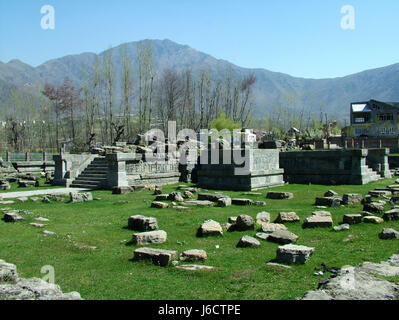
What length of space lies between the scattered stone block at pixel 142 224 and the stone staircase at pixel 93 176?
974 centimetres

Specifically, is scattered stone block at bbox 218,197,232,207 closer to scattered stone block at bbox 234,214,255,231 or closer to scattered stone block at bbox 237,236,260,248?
scattered stone block at bbox 234,214,255,231

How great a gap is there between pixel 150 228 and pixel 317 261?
3780 millimetres

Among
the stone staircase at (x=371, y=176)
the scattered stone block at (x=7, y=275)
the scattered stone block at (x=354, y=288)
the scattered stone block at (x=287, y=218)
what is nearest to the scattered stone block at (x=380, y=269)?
the scattered stone block at (x=354, y=288)

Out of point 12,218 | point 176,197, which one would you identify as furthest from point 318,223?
point 12,218

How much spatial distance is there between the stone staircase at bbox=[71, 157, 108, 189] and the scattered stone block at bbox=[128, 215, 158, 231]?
9.74 meters

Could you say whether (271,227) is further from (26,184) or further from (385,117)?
(385,117)

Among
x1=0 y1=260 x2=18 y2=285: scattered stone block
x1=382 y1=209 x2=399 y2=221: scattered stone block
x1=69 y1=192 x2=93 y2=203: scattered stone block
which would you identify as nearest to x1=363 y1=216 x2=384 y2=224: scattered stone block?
x1=382 y1=209 x2=399 y2=221: scattered stone block

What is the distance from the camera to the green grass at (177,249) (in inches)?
188

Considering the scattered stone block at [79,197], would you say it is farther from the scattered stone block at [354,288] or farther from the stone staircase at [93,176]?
the scattered stone block at [354,288]

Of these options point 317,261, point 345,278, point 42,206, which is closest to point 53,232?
point 42,206

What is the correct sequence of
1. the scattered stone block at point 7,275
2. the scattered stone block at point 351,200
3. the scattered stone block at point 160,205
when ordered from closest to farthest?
the scattered stone block at point 7,275 < the scattered stone block at point 351,200 < the scattered stone block at point 160,205

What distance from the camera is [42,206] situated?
12.4 m
